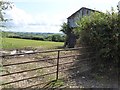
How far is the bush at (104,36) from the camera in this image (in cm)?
739

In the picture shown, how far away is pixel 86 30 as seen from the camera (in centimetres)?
806

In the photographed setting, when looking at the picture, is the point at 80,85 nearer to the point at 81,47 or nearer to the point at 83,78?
the point at 83,78

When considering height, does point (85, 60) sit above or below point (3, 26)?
below

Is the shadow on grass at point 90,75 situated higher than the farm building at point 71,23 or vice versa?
the farm building at point 71,23

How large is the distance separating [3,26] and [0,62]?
2.85 feet

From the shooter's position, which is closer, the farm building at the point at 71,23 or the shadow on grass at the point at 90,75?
the shadow on grass at the point at 90,75

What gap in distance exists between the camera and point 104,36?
757 cm

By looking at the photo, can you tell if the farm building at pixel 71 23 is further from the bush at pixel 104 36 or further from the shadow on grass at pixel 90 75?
the shadow on grass at pixel 90 75

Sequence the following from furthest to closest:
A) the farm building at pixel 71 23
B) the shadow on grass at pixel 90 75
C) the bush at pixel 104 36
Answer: the farm building at pixel 71 23 < the bush at pixel 104 36 < the shadow on grass at pixel 90 75

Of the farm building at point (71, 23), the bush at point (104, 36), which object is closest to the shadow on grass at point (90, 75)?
the bush at point (104, 36)

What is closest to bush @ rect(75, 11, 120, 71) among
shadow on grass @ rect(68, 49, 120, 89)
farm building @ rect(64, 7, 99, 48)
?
shadow on grass @ rect(68, 49, 120, 89)

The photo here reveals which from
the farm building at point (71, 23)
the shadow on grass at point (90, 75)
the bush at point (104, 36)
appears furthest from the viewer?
the farm building at point (71, 23)

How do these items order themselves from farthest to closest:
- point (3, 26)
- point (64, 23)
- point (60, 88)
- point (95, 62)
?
point (64, 23), point (95, 62), point (60, 88), point (3, 26)

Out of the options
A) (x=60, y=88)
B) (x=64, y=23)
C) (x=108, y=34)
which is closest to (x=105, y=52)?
(x=108, y=34)
